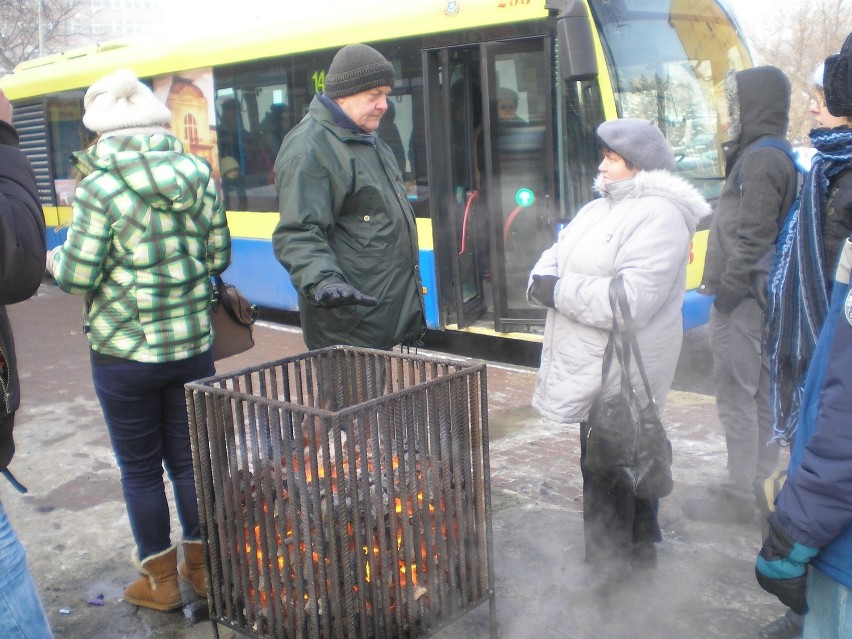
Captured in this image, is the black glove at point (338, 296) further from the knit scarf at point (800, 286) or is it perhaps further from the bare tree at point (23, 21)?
the bare tree at point (23, 21)

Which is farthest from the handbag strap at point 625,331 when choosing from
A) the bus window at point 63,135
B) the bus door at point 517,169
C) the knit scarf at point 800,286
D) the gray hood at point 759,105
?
the bus window at point 63,135

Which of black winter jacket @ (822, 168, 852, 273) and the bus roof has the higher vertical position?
the bus roof

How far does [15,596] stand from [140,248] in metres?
1.40

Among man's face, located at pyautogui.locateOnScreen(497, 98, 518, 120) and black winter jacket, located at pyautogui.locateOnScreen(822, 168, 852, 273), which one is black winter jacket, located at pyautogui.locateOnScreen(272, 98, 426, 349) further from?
man's face, located at pyautogui.locateOnScreen(497, 98, 518, 120)

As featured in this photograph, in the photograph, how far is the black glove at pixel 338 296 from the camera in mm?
3121

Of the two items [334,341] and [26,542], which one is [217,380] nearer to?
[334,341]

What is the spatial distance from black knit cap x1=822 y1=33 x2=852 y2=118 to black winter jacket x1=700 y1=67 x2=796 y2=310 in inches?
63.9

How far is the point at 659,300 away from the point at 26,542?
3170mm

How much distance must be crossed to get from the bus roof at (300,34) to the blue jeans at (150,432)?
4.44 metres

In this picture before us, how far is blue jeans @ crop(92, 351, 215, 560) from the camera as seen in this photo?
3.28 metres

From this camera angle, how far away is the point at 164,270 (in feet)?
10.7

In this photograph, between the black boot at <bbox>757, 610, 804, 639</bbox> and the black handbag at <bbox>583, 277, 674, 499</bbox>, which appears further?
the black handbag at <bbox>583, 277, 674, 499</bbox>

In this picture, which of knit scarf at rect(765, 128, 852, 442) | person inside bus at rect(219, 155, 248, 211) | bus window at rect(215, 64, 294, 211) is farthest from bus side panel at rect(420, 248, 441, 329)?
knit scarf at rect(765, 128, 852, 442)

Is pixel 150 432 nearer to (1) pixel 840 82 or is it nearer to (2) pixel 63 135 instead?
(1) pixel 840 82
